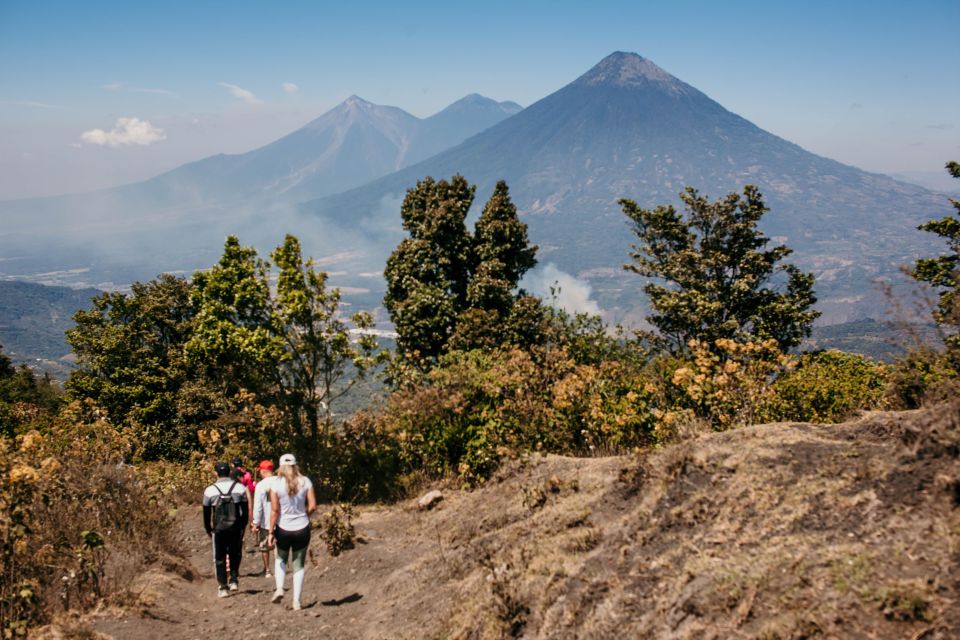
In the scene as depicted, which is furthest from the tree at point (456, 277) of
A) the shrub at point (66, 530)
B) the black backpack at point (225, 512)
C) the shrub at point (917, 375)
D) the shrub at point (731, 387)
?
the shrub at point (917, 375)

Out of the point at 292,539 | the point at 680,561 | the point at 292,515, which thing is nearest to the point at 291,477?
the point at 292,515

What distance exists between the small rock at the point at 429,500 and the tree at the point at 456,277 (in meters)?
6.57

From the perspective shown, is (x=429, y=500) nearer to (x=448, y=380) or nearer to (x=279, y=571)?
(x=448, y=380)

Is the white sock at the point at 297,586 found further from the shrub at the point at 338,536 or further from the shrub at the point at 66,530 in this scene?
the shrub at the point at 338,536

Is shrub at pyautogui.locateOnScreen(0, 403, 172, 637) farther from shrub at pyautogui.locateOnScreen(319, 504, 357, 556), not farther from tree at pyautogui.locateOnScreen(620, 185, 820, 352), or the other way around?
tree at pyautogui.locateOnScreen(620, 185, 820, 352)

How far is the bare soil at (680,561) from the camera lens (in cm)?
360

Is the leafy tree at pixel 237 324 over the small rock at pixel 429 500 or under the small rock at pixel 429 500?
over

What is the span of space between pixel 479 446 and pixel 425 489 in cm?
139

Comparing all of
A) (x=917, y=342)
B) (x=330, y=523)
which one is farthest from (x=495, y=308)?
(x=917, y=342)

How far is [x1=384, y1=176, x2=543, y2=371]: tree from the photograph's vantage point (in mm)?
16641

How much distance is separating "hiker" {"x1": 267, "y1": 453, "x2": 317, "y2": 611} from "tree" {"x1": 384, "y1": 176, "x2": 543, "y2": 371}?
368 inches

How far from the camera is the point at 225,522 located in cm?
707

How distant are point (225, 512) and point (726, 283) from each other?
17472mm

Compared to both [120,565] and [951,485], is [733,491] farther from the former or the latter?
[120,565]
